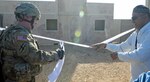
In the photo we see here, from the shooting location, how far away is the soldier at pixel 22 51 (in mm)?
3262

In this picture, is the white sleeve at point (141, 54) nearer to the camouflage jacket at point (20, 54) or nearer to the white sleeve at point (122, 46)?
the white sleeve at point (122, 46)

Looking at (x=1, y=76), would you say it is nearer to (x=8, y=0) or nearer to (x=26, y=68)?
(x=26, y=68)

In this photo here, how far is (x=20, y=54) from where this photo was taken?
3277 mm

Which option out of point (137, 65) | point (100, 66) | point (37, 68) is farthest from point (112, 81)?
point (37, 68)

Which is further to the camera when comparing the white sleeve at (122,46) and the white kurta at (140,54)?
the white sleeve at (122,46)

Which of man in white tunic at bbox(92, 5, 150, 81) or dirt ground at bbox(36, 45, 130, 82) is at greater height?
man in white tunic at bbox(92, 5, 150, 81)

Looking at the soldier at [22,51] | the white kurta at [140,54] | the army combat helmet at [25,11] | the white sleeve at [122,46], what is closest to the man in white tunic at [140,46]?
the white kurta at [140,54]

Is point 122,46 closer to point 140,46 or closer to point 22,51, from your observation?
point 140,46

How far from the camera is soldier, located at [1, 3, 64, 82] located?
326 cm

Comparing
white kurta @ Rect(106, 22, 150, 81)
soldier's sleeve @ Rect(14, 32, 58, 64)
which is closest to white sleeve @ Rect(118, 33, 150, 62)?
white kurta @ Rect(106, 22, 150, 81)

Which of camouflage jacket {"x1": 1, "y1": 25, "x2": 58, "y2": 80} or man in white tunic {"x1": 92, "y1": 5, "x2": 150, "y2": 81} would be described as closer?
camouflage jacket {"x1": 1, "y1": 25, "x2": 58, "y2": 80}

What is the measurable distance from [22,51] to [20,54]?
0.18 feet

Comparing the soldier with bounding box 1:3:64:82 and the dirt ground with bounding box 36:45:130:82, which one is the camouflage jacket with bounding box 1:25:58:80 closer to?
the soldier with bounding box 1:3:64:82

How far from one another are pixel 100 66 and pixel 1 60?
29.2ft
